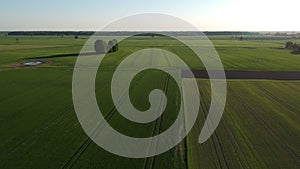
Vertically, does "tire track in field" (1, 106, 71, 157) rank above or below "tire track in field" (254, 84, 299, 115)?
below

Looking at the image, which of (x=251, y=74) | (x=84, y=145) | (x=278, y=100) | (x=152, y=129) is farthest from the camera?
(x=251, y=74)

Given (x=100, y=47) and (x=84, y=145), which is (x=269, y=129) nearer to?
(x=84, y=145)

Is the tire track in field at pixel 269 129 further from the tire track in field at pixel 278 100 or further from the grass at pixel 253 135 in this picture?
the tire track in field at pixel 278 100

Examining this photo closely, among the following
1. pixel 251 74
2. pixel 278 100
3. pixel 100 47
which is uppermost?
pixel 100 47

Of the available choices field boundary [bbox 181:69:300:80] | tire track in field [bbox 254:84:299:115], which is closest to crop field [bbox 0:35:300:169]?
tire track in field [bbox 254:84:299:115]

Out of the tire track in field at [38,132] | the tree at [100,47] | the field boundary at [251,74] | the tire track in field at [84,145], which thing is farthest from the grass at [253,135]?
the tree at [100,47]

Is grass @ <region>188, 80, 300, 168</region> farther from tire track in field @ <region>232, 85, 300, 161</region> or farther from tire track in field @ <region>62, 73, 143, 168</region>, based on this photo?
tire track in field @ <region>62, 73, 143, 168</region>

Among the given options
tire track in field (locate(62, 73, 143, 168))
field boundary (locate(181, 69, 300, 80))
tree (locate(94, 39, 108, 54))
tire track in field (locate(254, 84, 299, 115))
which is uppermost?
tree (locate(94, 39, 108, 54))

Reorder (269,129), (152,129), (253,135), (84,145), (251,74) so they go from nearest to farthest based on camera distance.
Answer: (84,145) < (253,135) < (152,129) < (269,129) < (251,74)

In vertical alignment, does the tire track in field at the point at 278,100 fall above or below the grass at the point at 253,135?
above

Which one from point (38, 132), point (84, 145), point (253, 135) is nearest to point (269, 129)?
point (253, 135)

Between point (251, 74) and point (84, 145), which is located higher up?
point (251, 74)
